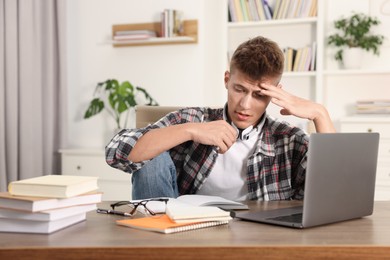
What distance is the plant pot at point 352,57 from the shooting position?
12.4 feet

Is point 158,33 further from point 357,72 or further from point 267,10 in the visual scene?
point 357,72

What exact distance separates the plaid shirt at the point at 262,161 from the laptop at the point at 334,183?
0.42 metres

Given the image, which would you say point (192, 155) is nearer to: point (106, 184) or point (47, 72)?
point (106, 184)

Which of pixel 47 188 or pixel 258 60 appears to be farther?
pixel 258 60

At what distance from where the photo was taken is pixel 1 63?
362cm

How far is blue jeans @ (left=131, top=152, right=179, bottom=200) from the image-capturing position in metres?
1.70

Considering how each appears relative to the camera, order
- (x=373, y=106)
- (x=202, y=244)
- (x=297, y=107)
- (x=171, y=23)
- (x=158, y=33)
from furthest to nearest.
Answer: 1. (x=158, y=33)
2. (x=171, y=23)
3. (x=373, y=106)
4. (x=297, y=107)
5. (x=202, y=244)

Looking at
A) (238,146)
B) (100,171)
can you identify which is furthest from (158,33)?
(238,146)

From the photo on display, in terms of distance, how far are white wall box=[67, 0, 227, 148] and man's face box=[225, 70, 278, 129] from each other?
7.31 ft

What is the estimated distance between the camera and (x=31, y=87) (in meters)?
3.91

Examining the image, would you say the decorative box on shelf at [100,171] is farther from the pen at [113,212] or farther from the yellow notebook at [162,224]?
the yellow notebook at [162,224]

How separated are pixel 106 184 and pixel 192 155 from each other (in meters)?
2.08

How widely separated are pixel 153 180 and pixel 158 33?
2629mm

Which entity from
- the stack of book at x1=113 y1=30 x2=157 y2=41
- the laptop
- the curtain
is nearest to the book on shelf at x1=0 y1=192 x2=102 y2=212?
the laptop
